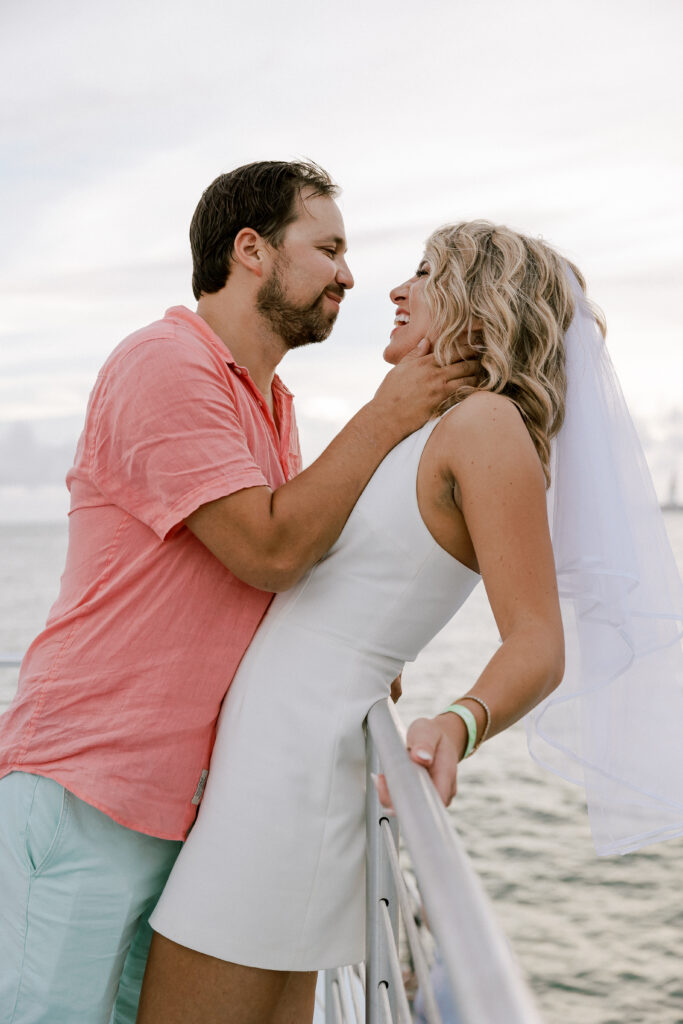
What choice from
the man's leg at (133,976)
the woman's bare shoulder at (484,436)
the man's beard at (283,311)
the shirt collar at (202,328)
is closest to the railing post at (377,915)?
the woman's bare shoulder at (484,436)

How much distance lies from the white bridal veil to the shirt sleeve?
56 cm

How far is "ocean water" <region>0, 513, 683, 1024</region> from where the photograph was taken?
16.1 metres

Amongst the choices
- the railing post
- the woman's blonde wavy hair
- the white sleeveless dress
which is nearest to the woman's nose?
the woman's blonde wavy hair

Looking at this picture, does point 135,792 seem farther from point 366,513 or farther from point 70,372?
point 70,372

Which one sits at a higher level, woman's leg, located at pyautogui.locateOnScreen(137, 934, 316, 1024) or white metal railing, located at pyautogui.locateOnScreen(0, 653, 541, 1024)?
white metal railing, located at pyautogui.locateOnScreen(0, 653, 541, 1024)

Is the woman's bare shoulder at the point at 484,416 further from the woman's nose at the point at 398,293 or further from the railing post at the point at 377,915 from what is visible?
the railing post at the point at 377,915

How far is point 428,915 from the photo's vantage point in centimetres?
78

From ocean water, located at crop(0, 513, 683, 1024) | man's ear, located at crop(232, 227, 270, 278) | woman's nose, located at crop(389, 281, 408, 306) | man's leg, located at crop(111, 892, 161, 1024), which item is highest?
man's ear, located at crop(232, 227, 270, 278)

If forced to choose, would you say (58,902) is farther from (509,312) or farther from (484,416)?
(509,312)

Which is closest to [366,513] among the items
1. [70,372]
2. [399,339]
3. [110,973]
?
[399,339]

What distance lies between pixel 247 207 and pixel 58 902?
143 centimetres

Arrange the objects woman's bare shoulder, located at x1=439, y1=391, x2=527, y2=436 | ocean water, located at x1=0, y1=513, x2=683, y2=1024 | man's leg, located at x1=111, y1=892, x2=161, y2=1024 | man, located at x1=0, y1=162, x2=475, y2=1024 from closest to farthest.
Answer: woman's bare shoulder, located at x1=439, y1=391, x2=527, y2=436 → man, located at x1=0, y1=162, x2=475, y2=1024 → man's leg, located at x1=111, y1=892, x2=161, y2=1024 → ocean water, located at x1=0, y1=513, x2=683, y2=1024

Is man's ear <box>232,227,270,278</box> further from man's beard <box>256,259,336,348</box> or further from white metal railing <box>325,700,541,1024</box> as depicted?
white metal railing <box>325,700,541,1024</box>

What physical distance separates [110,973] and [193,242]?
1.55m
